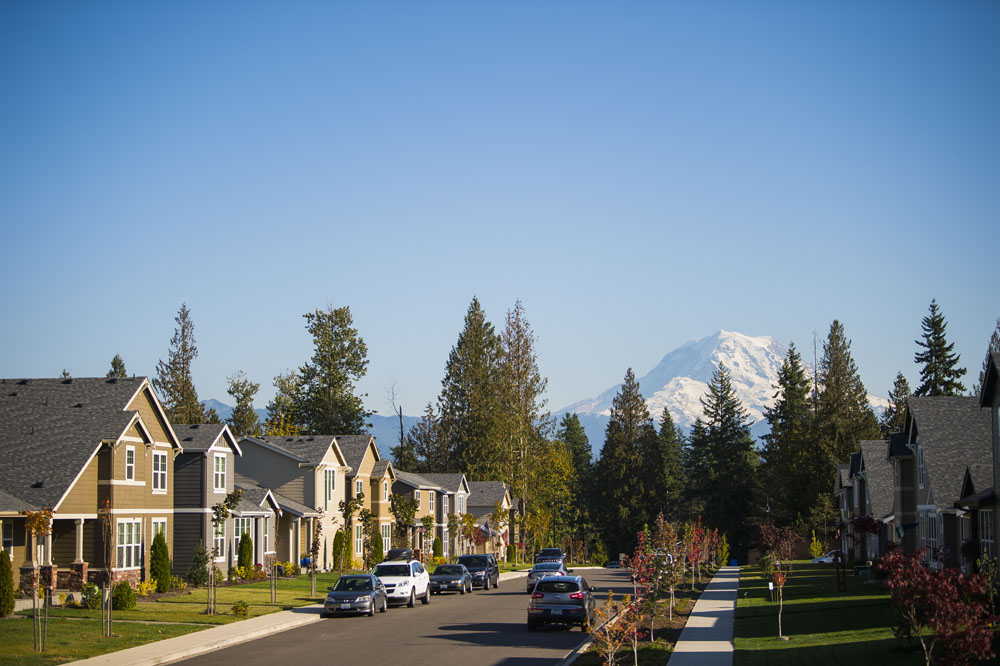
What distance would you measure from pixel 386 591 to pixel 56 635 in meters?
13.9

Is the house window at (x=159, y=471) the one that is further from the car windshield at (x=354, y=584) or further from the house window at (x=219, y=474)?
the car windshield at (x=354, y=584)

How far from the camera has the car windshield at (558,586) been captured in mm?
30469

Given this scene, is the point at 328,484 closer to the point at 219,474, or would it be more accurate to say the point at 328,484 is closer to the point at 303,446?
the point at 303,446

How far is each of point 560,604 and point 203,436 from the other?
917 inches

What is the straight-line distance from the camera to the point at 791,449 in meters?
96.0

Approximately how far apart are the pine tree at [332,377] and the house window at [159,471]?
51.4m

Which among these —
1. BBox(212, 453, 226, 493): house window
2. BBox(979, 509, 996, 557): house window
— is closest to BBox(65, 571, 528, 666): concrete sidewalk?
BBox(212, 453, 226, 493): house window

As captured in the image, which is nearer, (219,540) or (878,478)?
(219,540)

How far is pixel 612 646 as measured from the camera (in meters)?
19.3

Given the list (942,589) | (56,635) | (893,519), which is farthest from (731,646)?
(893,519)

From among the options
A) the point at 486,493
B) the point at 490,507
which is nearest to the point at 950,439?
the point at 490,507

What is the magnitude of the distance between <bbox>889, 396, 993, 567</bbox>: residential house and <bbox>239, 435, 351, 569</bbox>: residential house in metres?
31.6

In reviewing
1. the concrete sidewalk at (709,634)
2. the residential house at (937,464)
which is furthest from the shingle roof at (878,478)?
the concrete sidewalk at (709,634)

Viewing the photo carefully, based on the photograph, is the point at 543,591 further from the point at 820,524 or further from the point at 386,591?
the point at 820,524
